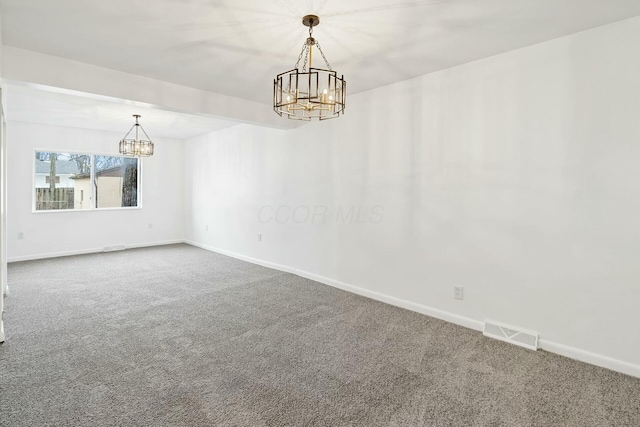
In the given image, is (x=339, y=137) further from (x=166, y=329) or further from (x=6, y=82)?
(x=6, y=82)

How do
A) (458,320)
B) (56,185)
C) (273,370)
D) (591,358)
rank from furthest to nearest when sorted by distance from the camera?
(56,185)
(458,320)
(591,358)
(273,370)

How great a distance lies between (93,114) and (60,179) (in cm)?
210

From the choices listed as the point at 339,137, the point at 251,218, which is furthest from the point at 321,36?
the point at 251,218

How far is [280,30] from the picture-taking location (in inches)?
98.2

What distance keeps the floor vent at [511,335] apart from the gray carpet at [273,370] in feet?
0.30

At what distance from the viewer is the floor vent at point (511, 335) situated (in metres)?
2.80

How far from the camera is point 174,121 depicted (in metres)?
5.80

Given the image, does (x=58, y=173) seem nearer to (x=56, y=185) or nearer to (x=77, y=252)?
(x=56, y=185)

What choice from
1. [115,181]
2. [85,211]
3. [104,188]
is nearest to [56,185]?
[85,211]

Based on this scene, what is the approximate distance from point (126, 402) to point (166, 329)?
3.61 feet

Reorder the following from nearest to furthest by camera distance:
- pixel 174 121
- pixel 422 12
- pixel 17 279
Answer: pixel 422 12 → pixel 17 279 → pixel 174 121

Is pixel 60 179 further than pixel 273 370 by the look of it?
Yes

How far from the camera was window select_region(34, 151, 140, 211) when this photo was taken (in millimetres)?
6281

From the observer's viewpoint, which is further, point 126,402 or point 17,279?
point 17,279
